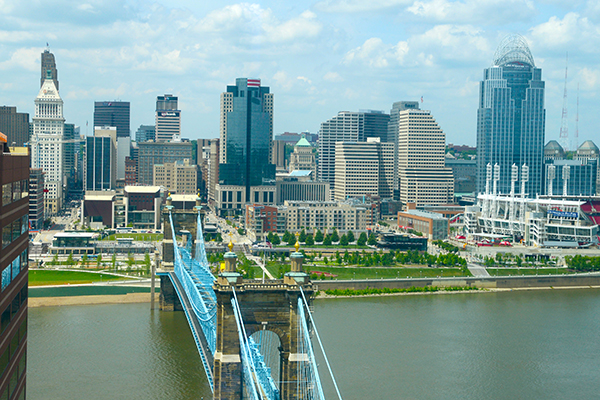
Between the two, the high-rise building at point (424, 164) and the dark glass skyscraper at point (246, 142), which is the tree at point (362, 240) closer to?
the high-rise building at point (424, 164)

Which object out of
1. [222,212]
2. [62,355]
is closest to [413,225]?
[222,212]

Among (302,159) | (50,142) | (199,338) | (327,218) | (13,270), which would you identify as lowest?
(199,338)

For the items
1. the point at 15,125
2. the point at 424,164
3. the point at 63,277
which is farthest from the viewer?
the point at 15,125

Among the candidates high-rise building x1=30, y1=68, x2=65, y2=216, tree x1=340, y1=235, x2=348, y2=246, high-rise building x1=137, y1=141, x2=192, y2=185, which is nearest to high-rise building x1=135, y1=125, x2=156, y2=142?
high-rise building x1=137, y1=141, x2=192, y2=185

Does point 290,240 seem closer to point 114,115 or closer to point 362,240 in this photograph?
point 362,240

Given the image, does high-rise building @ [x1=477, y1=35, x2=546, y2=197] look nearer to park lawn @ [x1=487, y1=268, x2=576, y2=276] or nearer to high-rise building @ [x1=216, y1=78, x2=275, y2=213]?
high-rise building @ [x1=216, y1=78, x2=275, y2=213]

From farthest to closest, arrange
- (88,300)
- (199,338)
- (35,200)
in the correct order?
(35,200), (88,300), (199,338)

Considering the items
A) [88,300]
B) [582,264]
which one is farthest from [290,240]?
[88,300]

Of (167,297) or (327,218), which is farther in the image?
(327,218)
